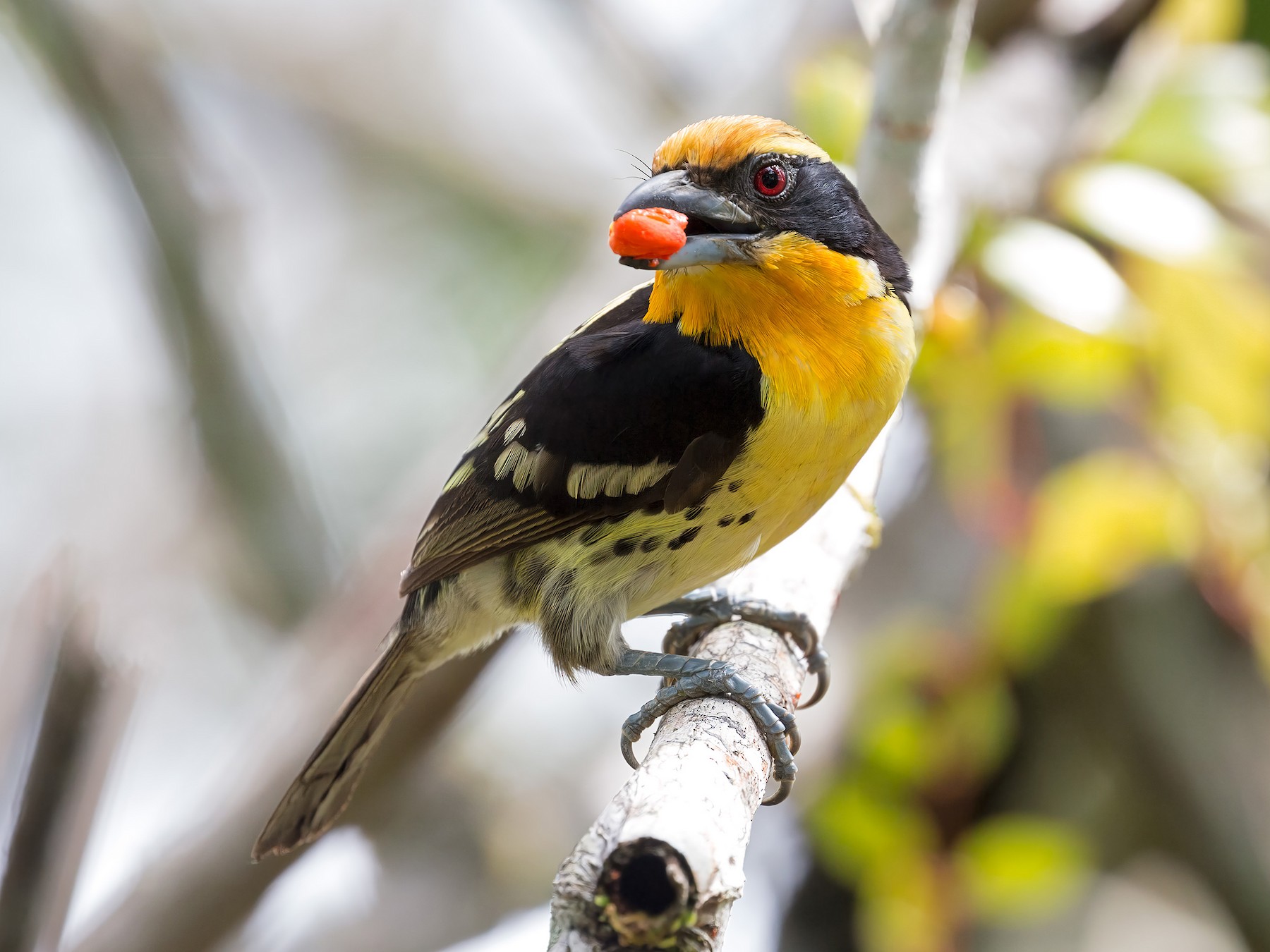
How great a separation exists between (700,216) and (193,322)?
10.0 ft

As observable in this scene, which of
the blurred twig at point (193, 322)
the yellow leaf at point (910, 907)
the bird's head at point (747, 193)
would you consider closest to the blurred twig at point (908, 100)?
the bird's head at point (747, 193)

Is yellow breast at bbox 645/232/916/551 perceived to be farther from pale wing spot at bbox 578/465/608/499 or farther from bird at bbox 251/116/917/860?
pale wing spot at bbox 578/465/608/499

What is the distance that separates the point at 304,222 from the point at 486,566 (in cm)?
578

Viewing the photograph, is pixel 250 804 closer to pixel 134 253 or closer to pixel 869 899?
pixel 869 899

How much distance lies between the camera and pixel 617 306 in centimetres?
293

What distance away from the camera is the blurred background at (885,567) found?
3.09 m

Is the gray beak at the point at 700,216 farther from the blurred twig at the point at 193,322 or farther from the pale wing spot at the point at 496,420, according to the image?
the blurred twig at the point at 193,322

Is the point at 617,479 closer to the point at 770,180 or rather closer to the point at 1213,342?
the point at 770,180

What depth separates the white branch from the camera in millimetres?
1323

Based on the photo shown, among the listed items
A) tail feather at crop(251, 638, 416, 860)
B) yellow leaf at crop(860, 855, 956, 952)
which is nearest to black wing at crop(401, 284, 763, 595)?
tail feather at crop(251, 638, 416, 860)

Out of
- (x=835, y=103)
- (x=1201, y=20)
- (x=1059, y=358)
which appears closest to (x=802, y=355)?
(x=1059, y=358)

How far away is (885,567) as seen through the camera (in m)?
4.21

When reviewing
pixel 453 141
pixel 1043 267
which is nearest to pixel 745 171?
pixel 1043 267

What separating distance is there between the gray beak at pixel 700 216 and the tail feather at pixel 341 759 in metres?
1.26
